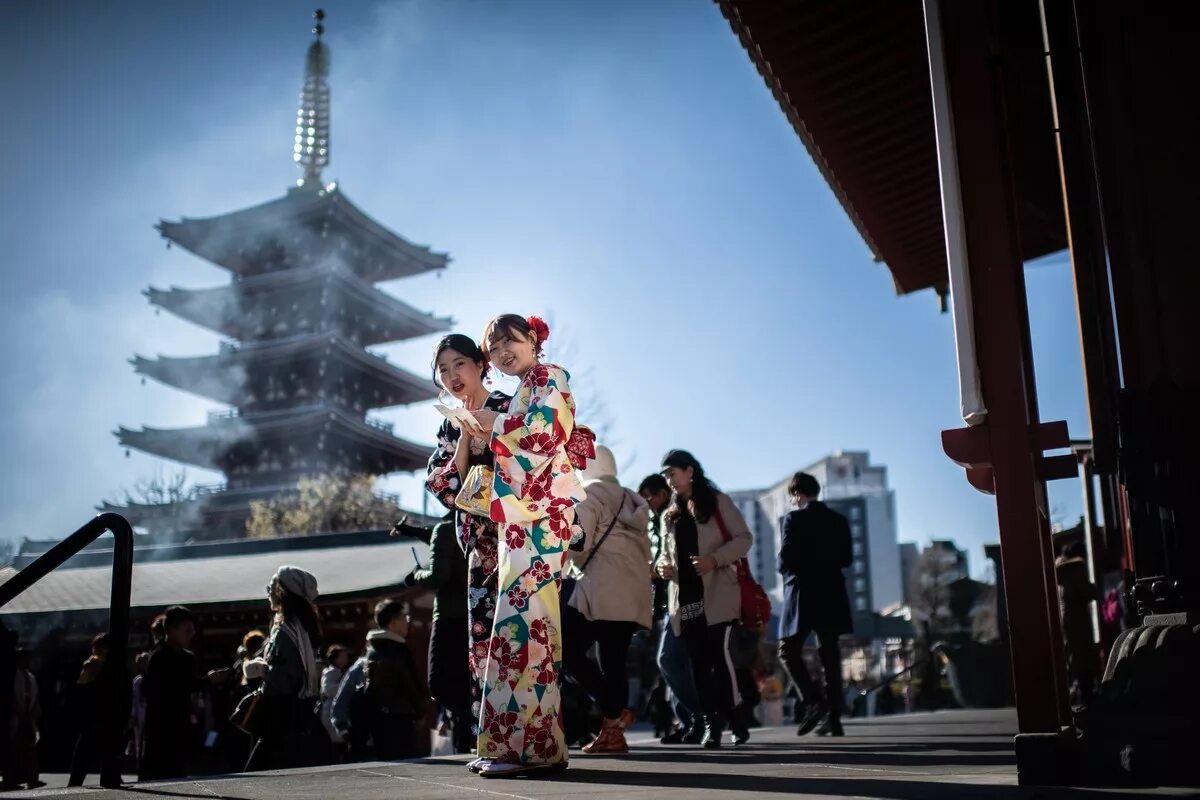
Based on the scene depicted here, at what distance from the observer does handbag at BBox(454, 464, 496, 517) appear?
3393mm

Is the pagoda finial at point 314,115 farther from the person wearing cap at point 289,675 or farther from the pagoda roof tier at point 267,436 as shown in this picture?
the person wearing cap at point 289,675

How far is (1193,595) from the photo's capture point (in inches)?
107

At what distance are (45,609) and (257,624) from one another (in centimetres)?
302

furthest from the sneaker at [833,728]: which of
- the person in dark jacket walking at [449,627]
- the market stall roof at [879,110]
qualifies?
the market stall roof at [879,110]

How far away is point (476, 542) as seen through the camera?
3619 mm

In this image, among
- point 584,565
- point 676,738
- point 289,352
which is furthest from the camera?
point 289,352

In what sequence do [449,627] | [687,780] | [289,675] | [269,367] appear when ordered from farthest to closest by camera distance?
[269,367] → [289,675] → [449,627] → [687,780]

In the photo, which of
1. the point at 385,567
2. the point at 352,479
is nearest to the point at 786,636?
the point at 385,567

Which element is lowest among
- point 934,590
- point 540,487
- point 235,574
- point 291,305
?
point 934,590

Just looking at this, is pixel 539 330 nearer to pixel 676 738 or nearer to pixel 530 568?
pixel 530 568

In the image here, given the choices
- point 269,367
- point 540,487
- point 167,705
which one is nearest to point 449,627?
point 540,487

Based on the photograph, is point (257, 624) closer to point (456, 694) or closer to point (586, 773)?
point (456, 694)

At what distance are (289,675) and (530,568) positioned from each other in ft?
6.62

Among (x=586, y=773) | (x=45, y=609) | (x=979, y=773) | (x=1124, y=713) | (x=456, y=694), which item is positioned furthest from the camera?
(x=45, y=609)
